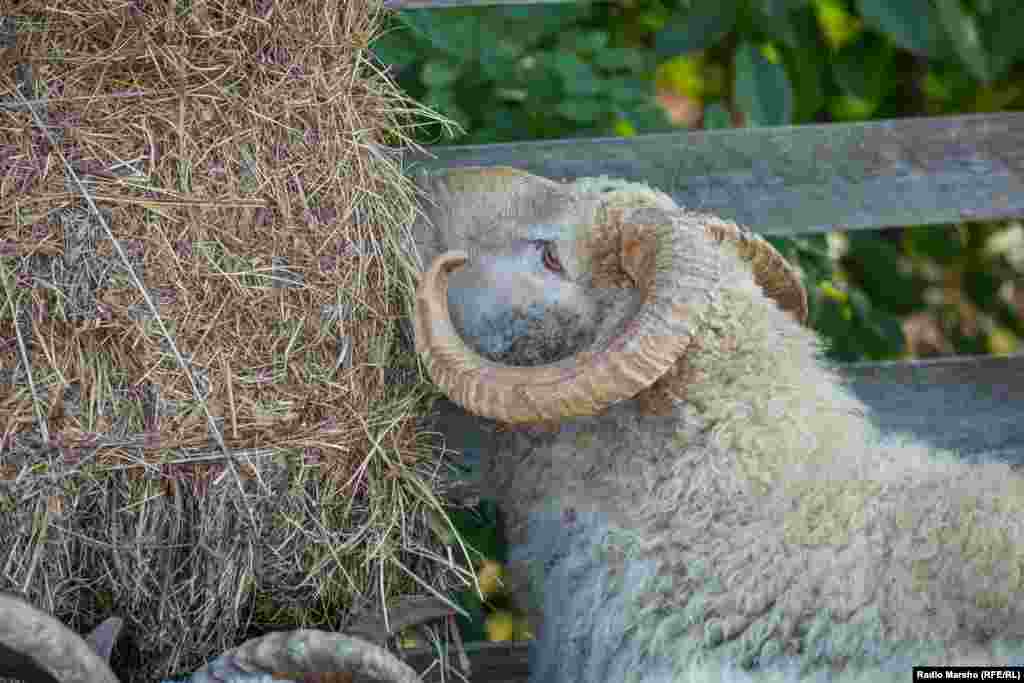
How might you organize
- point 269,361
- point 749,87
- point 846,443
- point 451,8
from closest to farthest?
point 269,361
point 846,443
point 451,8
point 749,87

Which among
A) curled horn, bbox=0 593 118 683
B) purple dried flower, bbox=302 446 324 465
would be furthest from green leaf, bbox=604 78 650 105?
curled horn, bbox=0 593 118 683

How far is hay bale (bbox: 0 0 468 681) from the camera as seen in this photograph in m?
2.76

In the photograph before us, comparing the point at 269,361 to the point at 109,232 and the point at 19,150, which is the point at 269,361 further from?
the point at 19,150

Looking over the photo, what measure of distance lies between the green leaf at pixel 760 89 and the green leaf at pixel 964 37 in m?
0.56

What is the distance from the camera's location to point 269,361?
2.91 m

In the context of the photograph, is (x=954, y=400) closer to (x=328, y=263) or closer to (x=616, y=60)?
(x=616, y=60)

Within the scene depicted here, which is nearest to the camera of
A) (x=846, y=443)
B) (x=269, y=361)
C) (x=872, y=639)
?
(x=872, y=639)

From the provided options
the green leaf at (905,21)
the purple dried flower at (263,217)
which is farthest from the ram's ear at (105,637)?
the green leaf at (905,21)

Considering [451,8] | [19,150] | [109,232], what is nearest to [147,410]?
[109,232]

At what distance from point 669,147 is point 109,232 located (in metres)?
1.72

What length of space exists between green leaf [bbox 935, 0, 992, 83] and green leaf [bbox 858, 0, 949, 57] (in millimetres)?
50

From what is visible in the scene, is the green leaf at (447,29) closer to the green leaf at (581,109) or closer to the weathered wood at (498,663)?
the green leaf at (581,109)

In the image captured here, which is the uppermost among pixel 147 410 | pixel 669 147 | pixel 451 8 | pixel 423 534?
pixel 451 8

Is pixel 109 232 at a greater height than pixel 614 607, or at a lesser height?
greater
